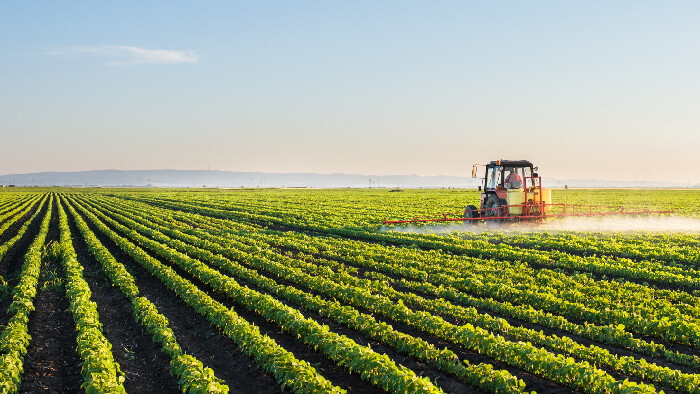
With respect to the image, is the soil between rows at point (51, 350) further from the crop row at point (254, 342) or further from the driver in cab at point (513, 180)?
the driver in cab at point (513, 180)

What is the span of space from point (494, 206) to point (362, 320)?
15872 millimetres

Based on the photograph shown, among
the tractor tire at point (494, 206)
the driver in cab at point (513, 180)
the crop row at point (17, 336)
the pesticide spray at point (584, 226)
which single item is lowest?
the crop row at point (17, 336)

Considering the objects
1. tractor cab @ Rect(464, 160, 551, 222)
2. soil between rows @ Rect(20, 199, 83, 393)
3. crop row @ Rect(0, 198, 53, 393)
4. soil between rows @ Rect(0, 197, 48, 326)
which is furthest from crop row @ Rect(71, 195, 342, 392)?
tractor cab @ Rect(464, 160, 551, 222)

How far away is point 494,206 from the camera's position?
23.4m

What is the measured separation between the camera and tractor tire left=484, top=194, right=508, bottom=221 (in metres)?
22.7

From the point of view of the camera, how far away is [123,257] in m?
17.8

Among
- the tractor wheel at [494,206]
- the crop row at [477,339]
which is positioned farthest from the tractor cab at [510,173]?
the crop row at [477,339]

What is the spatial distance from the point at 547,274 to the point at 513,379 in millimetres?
7380

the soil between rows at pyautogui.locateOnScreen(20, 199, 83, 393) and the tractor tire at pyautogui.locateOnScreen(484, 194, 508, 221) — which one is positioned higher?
the tractor tire at pyautogui.locateOnScreen(484, 194, 508, 221)

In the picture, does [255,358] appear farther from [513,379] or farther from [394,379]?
[513,379]

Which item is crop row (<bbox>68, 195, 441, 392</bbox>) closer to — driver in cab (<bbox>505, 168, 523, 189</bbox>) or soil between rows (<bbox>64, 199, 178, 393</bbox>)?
soil between rows (<bbox>64, 199, 178, 393</bbox>)

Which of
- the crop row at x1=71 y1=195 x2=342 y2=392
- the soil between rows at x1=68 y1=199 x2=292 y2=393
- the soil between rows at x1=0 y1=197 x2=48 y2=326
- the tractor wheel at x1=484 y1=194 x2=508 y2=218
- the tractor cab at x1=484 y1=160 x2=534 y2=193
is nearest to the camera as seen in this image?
the crop row at x1=71 y1=195 x2=342 y2=392

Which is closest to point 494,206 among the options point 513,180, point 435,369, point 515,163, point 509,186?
point 509,186

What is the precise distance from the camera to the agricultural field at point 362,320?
276 inches
